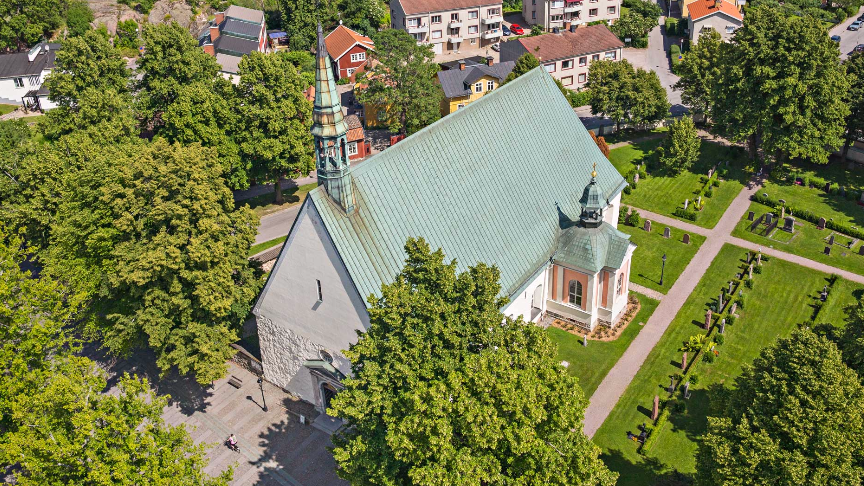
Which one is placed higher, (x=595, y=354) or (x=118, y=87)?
(x=118, y=87)

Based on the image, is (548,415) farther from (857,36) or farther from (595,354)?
(857,36)

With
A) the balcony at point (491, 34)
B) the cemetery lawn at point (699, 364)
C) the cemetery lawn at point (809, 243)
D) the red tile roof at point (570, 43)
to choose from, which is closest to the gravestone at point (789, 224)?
the cemetery lawn at point (809, 243)

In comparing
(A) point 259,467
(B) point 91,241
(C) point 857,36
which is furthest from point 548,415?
(C) point 857,36

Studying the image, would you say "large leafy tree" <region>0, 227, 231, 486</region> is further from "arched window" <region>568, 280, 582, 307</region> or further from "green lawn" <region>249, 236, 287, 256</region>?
"green lawn" <region>249, 236, 287, 256</region>

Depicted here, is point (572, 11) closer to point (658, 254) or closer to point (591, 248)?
point (658, 254)

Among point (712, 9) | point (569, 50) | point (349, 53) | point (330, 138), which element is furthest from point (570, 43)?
point (330, 138)
